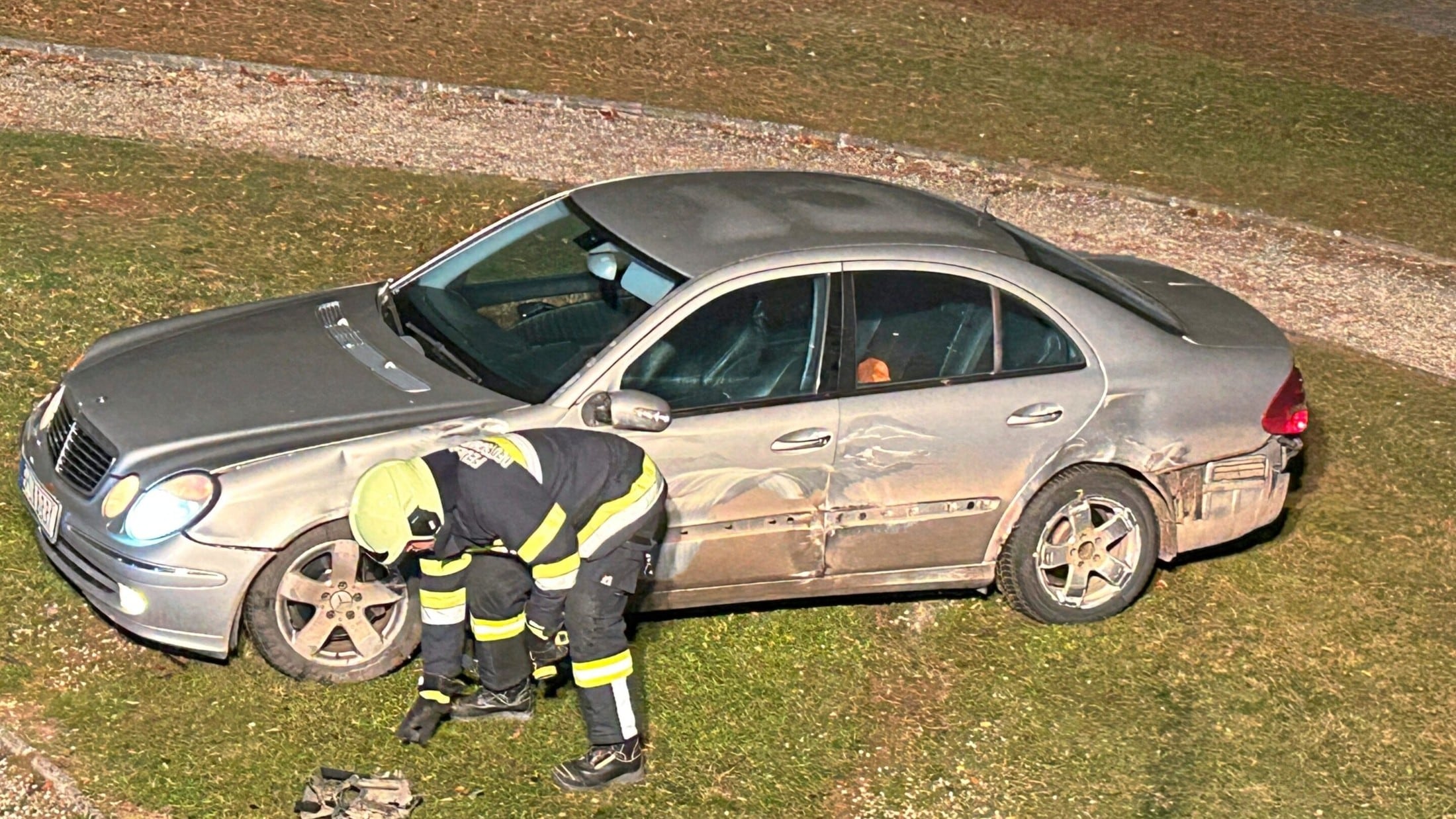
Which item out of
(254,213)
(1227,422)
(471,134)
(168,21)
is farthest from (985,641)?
(168,21)

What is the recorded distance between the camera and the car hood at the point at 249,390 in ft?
19.3

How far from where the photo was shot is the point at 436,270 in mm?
7027

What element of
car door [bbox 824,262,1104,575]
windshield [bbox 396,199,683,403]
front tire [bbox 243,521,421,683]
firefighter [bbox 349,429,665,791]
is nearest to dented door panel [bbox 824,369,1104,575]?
car door [bbox 824,262,1104,575]

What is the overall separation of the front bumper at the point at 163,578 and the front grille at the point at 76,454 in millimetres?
59

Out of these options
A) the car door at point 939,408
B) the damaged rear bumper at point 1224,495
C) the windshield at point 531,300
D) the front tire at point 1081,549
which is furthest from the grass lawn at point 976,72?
the windshield at point 531,300

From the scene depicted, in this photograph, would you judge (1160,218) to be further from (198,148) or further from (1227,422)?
(198,148)

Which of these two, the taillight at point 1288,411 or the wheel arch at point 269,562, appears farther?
the taillight at point 1288,411

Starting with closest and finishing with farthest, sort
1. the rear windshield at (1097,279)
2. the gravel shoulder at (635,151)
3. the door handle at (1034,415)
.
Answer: the door handle at (1034,415) < the rear windshield at (1097,279) < the gravel shoulder at (635,151)

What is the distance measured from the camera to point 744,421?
6.29m

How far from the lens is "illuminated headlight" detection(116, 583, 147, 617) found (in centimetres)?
570

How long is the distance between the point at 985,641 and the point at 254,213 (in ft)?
18.9

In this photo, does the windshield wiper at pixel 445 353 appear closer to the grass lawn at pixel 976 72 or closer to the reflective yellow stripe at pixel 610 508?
the reflective yellow stripe at pixel 610 508

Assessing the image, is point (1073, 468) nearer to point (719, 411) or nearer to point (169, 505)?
point (719, 411)

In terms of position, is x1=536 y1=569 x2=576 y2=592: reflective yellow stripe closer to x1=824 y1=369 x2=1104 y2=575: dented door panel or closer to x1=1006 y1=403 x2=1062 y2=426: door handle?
x1=824 y1=369 x2=1104 y2=575: dented door panel
